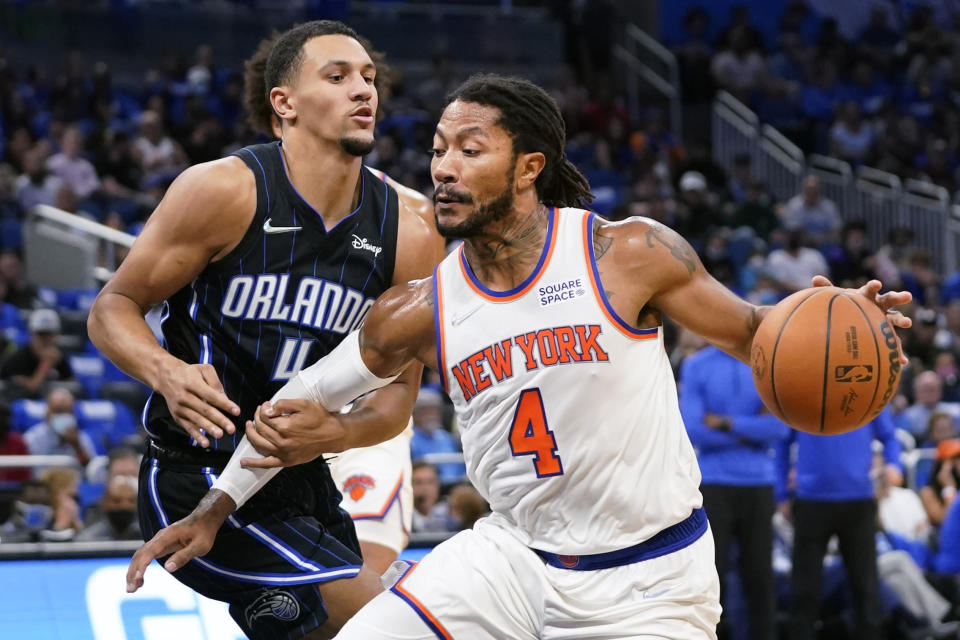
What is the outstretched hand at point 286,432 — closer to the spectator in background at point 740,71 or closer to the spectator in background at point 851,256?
the spectator in background at point 851,256

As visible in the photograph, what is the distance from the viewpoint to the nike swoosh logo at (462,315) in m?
3.40

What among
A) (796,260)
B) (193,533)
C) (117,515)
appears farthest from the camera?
(796,260)

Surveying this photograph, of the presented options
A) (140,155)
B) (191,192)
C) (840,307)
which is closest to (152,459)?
(191,192)

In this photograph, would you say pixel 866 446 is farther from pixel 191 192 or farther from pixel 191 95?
pixel 191 95

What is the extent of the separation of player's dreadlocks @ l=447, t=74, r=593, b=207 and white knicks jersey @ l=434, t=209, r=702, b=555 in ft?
0.97

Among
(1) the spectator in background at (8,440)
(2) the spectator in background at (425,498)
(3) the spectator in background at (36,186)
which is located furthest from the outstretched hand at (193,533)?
Answer: (3) the spectator in background at (36,186)

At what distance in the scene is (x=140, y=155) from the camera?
12.8 metres

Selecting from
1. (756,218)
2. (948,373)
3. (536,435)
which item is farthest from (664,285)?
(756,218)

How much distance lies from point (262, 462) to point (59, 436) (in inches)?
208

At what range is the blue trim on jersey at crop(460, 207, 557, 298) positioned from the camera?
133 inches

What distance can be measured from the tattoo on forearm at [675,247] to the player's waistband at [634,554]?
638mm

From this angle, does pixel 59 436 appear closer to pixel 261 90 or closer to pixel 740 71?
pixel 261 90

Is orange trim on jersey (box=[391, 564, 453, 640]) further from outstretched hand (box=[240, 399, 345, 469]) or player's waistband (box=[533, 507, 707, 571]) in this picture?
outstretched hand (box=[240, 399, 345, 469])

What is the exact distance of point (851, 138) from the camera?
1725 cm
